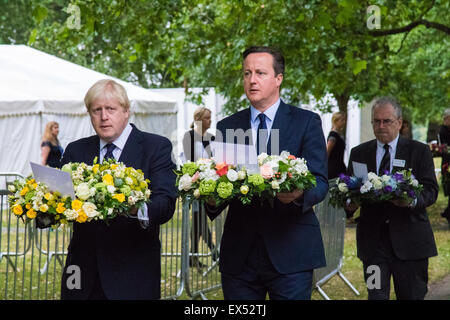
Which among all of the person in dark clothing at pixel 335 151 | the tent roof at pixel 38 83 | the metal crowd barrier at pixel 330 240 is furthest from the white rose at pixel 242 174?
the tent roof at pixel 38 83

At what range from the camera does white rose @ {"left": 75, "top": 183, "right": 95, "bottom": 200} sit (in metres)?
3.88

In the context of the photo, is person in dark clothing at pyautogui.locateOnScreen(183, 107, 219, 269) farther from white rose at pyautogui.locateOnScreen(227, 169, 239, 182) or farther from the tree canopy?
white rose at pyautogui.locateOnScreen(227, 169, 239, 182)

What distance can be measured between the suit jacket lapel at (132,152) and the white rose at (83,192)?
41 centimetres

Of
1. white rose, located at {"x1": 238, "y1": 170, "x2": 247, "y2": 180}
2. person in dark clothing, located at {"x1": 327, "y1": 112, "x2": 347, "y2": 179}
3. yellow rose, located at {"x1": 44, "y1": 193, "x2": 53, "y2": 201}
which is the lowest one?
yellow rose, located at {"x1": 44, "y1": 193, "x2": 53, "y2": 201}

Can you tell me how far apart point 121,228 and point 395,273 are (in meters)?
2.47

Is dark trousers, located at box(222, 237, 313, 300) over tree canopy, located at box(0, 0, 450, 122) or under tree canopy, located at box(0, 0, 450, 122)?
under

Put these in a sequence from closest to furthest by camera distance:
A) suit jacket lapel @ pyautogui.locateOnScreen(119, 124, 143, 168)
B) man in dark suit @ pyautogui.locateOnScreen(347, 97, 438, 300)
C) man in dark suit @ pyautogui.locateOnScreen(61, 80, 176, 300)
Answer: man in dark suit @ pyautogui.locateOnScreen(61, 80, 176, 300), suit jacket lapel @ pyautogui.locateOnScreen(119, 124, 143, 168), man in dark suit @ pyautogui.locateOnScreen(347, 97, 438, 300)

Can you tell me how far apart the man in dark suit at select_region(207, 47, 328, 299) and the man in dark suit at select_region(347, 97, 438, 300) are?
1650mm

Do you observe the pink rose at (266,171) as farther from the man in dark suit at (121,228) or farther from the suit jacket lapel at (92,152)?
the suit jacket lapel at (92,152)

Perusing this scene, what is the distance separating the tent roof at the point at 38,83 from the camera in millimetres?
17078

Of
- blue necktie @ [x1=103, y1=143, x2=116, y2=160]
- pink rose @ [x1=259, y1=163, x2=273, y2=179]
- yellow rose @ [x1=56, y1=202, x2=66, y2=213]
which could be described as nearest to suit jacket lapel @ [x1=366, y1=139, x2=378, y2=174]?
pink rose @ [x1=259, y1=163, x2=273, y2=179]
